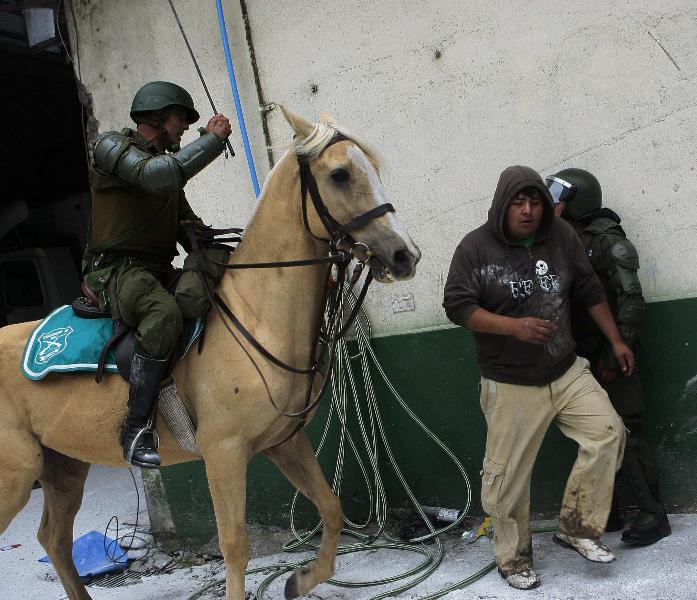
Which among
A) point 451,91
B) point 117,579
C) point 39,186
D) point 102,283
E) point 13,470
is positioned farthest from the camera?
point 39,186

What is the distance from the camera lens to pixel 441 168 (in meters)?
5.18

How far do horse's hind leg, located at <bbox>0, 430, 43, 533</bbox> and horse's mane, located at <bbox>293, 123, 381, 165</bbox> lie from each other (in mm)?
2086

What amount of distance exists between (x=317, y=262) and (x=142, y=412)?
3.53 feet

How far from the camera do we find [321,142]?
360 centimetres

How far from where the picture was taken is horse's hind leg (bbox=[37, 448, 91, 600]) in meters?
4.58

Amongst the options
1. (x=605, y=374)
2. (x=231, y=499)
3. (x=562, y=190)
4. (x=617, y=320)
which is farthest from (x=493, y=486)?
(x=562, y=190)

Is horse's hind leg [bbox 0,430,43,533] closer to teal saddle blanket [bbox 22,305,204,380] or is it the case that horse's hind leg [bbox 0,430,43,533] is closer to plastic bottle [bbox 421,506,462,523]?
teal saddle blanket [bbox 22,305,204,380]

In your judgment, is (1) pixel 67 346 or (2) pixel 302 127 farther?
(1) pixel 67 346

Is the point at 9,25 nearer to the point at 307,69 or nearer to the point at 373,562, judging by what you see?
the point at 307,69

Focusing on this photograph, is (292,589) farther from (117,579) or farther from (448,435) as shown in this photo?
(117,579)

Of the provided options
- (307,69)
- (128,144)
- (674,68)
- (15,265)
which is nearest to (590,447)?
(674,68)

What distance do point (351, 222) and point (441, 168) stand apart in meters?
1.84

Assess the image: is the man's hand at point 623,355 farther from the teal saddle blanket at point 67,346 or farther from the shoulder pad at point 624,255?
the teal saddle blanket at point 67,346

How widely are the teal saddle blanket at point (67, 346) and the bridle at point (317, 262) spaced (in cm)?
30
